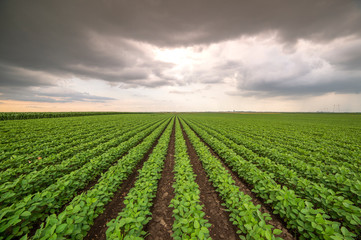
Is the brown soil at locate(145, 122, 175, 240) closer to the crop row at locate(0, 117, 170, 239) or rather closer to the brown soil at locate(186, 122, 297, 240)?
the crop row at locate(0, 117, 170, 239)

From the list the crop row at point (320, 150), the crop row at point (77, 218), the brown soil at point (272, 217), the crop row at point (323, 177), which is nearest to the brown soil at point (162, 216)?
the crop row at point (77, 218)

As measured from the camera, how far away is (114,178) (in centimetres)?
509

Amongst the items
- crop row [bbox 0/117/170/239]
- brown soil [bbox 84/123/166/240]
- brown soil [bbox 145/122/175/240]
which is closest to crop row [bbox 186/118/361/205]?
brown soil [bbox 145/122/175/240]

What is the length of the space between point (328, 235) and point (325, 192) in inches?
75.7

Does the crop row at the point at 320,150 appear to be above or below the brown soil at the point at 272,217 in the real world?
above

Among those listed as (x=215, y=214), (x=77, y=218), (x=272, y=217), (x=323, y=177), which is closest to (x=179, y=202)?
(x=215, y=214)

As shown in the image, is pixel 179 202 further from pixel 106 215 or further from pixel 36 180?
pixel 36 180

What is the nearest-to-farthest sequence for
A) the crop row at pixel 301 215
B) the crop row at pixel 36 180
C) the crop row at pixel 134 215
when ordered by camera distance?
1. the crop row at pixel 301 215
2. the crop row at pixel 134 215
3. the crop row at pixel 36 180

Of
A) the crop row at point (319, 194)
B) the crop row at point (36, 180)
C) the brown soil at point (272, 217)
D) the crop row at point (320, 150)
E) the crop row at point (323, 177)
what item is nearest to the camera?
the crop row at point (319, 194)

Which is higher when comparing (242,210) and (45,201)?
(45,201)

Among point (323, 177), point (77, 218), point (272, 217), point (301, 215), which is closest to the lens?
point (77, 218)

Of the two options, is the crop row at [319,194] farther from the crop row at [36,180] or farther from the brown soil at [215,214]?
the crop row at [36,180]

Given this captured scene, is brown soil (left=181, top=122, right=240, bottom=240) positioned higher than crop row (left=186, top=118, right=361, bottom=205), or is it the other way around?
crop row (left=186, top=118, right=361, bottom=205)

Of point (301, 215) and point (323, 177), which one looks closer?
point (301, 215)
